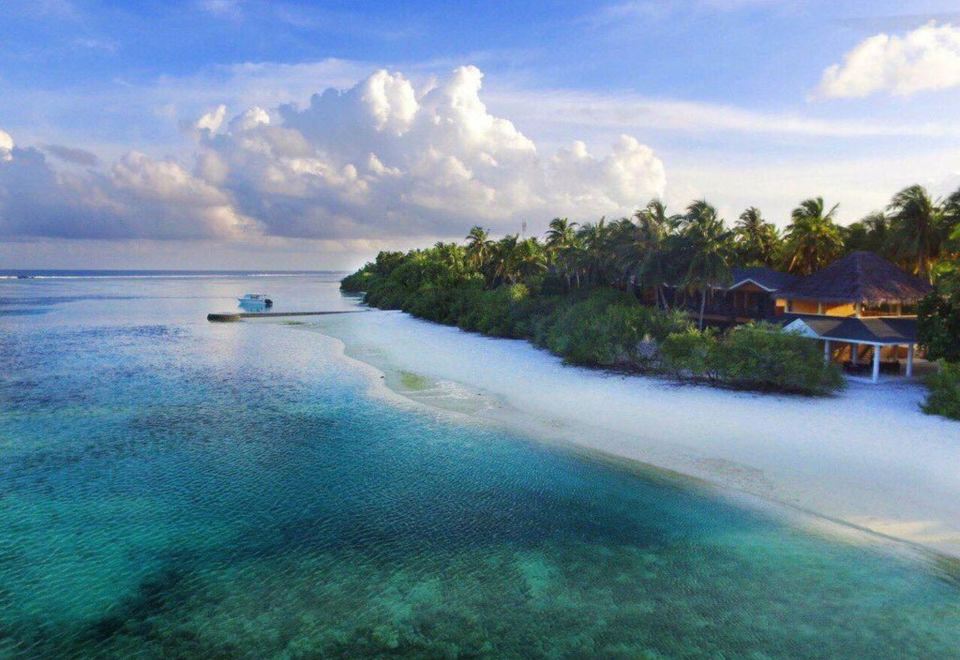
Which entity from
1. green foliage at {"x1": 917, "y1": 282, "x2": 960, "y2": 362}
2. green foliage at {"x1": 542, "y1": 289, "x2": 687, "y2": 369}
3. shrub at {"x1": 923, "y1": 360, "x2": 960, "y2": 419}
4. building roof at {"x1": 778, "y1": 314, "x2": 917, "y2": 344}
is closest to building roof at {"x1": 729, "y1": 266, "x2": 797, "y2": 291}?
building roof at {"x1": 778, "y1": 314, "x2": 917, "y2": 344}

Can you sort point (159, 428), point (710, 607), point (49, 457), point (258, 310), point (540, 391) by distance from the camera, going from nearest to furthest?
point (710, 607)
point (49, 457)
point (159, 428)
point (540, 391)
point (258, 310)

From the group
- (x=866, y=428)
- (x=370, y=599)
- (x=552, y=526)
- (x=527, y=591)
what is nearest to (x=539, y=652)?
(x=527, y=591)

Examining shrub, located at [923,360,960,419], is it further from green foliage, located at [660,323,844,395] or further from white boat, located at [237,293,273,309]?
white boat, located at [237,293,273,309]

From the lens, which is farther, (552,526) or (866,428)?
(866,428)

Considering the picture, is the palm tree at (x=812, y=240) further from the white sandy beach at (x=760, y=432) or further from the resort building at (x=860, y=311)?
the white sandy beach at (x=760, y=432)

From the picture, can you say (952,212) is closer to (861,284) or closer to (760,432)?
(861,284)

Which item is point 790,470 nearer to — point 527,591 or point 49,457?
point 527,591
